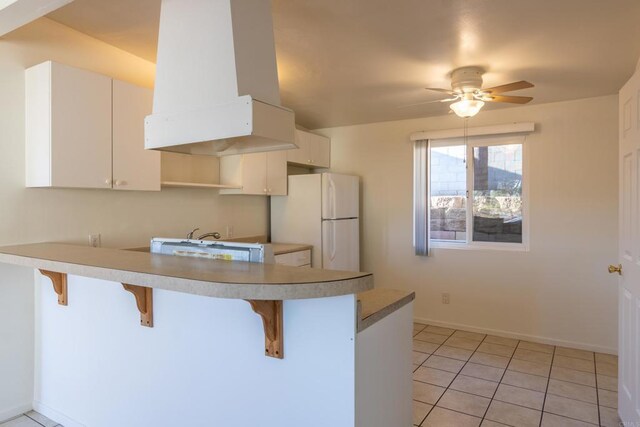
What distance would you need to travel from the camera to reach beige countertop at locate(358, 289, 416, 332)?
150 centimetres

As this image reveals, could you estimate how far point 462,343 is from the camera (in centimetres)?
382

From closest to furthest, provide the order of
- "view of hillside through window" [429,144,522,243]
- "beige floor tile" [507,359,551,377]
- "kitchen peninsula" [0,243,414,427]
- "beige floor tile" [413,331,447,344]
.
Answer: "kitchen peninsula" [0,243,414,427], "beige floor tile" [507,359,551,377], "beige floor tile" [413,331,447,344], "view of hillside through window" [429,144,522,243]

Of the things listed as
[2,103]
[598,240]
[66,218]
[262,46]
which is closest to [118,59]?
[2,103]

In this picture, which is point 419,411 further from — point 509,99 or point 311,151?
point 311,151

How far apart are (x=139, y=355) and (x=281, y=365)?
923 mm

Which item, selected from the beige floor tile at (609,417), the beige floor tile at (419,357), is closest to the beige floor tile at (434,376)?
the beige floor tile at (419,357)

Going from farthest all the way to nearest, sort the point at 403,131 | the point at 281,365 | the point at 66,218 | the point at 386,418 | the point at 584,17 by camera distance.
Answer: the point at 403,131, the point at 66,218, the point at 584,17, the point at 386,418, the point at 281,365

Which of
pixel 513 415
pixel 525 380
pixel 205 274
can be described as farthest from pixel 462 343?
pixel 205 274

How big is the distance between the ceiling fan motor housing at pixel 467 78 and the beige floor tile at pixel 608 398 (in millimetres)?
2376

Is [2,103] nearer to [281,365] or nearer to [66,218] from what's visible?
[66,218]

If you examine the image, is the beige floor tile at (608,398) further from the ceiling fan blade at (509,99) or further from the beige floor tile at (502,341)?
the ceiling fan blade at (509,99)

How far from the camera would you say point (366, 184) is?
4.74 meters

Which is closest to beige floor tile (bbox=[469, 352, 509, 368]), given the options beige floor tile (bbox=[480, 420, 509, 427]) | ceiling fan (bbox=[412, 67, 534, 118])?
beige floor tile (bbox=[480, 420, 509, 427])

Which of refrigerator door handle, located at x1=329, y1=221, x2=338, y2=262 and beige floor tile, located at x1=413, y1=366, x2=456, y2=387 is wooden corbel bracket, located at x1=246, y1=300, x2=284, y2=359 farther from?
refrigerator door handle, located at x1=329, y1=221, x2=338, y2=262
